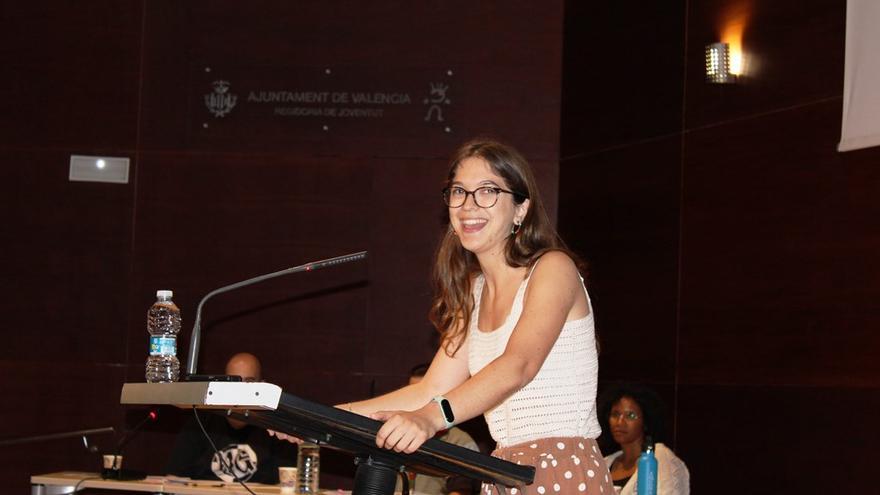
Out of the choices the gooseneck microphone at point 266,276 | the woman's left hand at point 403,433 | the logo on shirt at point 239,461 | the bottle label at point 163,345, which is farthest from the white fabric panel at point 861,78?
the woman's left hand at point 403,433

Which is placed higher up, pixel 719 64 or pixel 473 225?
pixel 719 64

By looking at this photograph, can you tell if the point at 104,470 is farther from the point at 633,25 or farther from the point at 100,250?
the point at 633,25

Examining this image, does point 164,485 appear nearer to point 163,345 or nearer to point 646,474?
point 646,474

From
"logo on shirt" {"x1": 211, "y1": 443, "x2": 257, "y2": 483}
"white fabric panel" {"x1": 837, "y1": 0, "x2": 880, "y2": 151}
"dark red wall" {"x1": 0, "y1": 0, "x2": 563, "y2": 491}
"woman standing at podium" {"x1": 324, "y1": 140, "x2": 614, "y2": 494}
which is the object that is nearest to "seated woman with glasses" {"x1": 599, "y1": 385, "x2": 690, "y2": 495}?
"dark red wall" {"x1": 0, "y1": 0, "x2": 563, "y2": 491}

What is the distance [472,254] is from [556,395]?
463 millimetres

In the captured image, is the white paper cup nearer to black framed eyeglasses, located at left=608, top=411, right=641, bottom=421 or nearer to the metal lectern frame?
black framed eyeglasses, located at left=608, top=411, right=641, bottom=421

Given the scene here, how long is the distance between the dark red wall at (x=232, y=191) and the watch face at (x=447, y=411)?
4.80 meters

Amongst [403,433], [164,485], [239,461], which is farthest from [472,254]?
[239,461]

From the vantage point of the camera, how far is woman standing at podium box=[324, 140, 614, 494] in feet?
7.41

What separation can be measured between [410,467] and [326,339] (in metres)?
4.85

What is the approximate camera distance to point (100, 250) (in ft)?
22.8

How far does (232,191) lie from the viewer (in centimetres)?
693

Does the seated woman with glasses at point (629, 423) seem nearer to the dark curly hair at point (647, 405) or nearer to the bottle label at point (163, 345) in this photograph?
the dark curly hair at point (647, 405)

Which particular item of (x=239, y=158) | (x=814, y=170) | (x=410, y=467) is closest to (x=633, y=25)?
(x=814, y=170)
